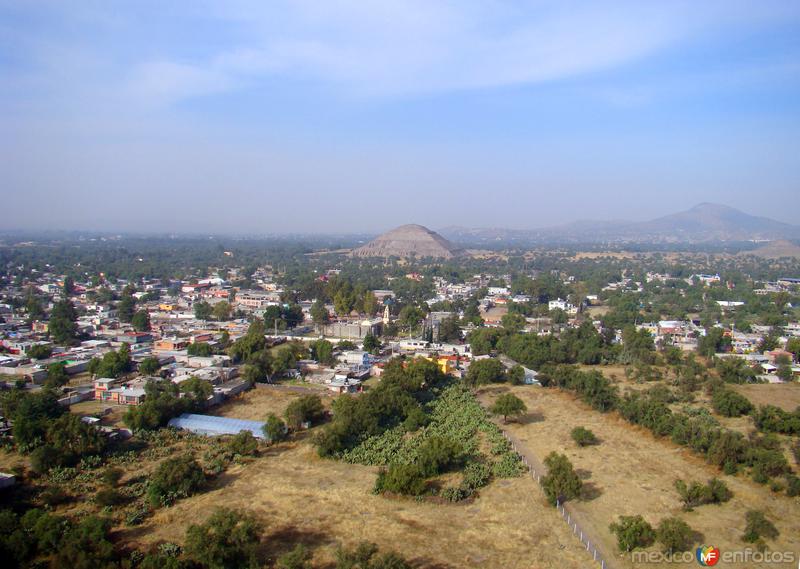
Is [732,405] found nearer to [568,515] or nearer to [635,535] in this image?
[568,515]

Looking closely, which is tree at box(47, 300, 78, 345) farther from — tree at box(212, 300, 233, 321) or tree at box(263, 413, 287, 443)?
tree at box(263, 413, 287, 443)

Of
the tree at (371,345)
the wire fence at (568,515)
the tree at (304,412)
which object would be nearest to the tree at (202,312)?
the tree at (371,345)

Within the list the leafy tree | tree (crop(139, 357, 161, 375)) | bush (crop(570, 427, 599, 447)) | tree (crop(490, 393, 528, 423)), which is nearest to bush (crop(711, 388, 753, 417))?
bush (crop(570, 427, 599, 447))

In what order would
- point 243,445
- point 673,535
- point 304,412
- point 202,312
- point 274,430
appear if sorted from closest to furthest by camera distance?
point 673,535 → point 243,445 → point 274,430 → point 304,412 → point 202,312

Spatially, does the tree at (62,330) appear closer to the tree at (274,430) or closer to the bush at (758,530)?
the tree at (274,430)

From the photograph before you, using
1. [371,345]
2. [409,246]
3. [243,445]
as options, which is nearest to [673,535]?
[243,445]

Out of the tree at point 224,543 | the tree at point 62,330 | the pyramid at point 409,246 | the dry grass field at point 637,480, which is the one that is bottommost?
the dry grass field at point 637,480
